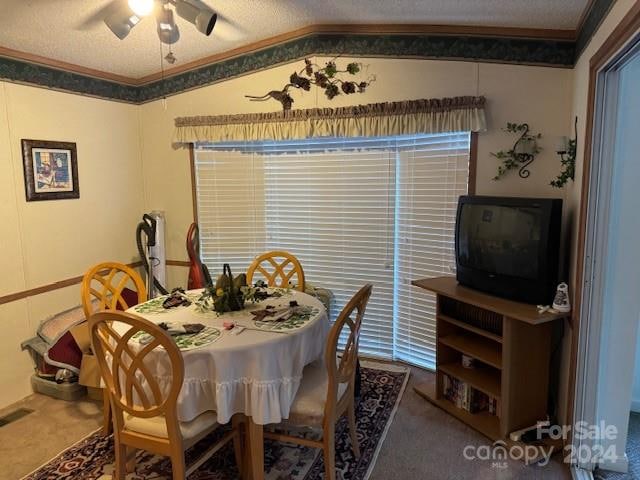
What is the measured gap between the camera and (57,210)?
3.52 metres

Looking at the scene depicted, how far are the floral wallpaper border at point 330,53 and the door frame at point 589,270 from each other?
0.35 meters

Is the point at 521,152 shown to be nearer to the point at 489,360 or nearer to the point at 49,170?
the point at 489,360

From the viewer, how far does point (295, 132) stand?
143 inches

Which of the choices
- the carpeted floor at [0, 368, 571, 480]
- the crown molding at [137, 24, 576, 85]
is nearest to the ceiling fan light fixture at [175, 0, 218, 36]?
the crown molding at [137, 24, 576, 85]

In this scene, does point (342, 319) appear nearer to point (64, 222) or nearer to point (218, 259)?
point (218, 259)

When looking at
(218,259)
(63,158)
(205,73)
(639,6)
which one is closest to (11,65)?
(63,158)

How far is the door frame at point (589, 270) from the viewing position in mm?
2107

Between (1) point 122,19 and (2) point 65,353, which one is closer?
(1) point 122,19

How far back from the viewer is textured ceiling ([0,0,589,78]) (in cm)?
258

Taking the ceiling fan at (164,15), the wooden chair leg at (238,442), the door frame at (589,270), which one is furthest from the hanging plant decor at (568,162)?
the wooden chair leg at (238,442)

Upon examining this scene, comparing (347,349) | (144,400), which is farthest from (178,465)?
(347,349)

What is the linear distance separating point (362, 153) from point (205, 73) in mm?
1569

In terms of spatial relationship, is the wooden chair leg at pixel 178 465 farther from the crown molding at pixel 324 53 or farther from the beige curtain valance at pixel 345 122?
the crown molding at pixel 324 53

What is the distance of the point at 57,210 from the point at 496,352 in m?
3.32
